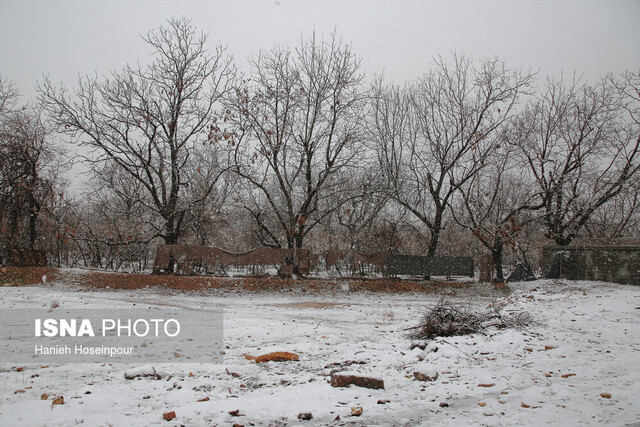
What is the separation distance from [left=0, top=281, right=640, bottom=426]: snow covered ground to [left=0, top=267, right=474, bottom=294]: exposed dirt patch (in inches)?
323

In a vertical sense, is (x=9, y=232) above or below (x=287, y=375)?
above

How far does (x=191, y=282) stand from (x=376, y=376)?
41.3 ft

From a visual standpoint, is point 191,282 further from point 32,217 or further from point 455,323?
point 32,217

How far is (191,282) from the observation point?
16297 mm

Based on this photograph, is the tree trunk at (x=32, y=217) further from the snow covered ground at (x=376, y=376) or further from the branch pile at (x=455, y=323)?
the branch pile at (x=455, y=323)

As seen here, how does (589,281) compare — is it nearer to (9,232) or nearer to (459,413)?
(459,413)

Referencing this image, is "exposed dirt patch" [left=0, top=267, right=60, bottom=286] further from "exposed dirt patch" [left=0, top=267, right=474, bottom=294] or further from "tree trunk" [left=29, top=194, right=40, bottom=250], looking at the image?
"tree trunk" [left=29, top=194, right=40, bottom=250]

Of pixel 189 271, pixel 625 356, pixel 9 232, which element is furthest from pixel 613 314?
pixel 9 232

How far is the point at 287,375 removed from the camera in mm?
5422

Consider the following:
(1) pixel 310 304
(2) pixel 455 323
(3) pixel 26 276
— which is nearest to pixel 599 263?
(1) pixel 310 304

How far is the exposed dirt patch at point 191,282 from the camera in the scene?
52.0 feet

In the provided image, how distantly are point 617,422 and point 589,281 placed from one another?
1456 cm

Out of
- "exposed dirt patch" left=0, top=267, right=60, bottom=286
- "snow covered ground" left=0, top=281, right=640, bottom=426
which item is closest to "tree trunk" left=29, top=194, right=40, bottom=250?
"exposed dirt patch" left=0, top=267, right=60, bottom=286

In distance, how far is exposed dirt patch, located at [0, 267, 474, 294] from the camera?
15844mm
